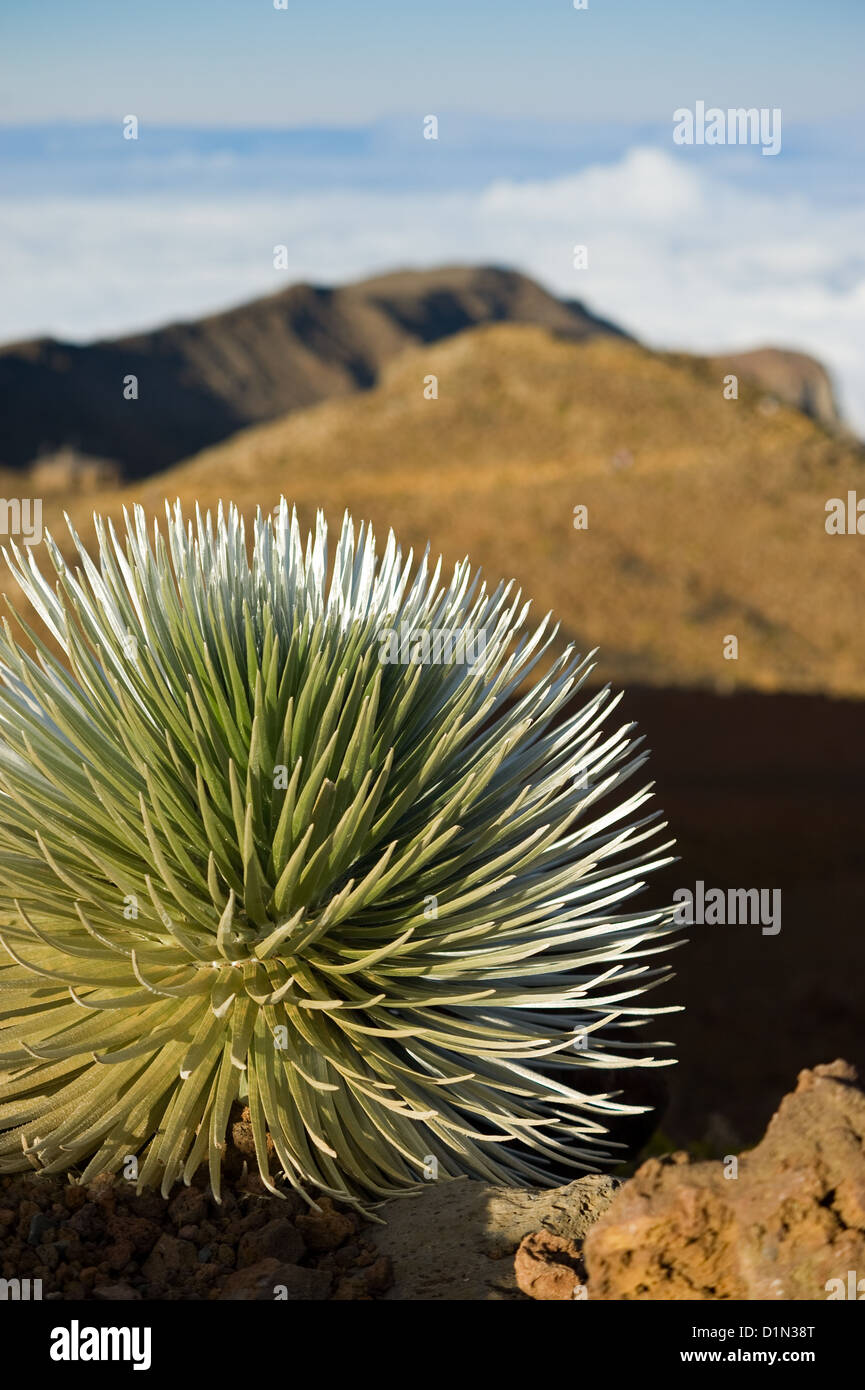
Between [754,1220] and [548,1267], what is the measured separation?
0.45 meters

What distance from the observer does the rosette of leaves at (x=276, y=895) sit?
114 inches

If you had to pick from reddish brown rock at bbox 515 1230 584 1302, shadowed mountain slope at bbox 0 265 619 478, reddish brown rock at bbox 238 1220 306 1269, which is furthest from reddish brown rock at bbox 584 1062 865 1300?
shadowed mountain slope at bbox 0 265 619 478

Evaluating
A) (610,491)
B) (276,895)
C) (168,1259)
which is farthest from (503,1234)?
(610,491)

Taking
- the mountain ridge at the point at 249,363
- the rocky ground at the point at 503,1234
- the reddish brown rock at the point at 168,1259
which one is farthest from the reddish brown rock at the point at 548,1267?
the mountain ridge at the point at 249,363

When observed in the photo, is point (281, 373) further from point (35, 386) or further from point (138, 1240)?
point (138, 1240)

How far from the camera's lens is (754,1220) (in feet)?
6.91

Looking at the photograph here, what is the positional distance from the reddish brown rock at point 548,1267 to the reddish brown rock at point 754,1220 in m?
0.16

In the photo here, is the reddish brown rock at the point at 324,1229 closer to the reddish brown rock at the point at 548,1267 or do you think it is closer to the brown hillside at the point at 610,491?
the reddish brown rock at the point at 548,1267

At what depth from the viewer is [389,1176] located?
9.98 feet

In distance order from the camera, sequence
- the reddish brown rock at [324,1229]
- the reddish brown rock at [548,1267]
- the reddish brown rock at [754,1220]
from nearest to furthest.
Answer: the reddish brown rock at [754,1220] < the reddish brown rock at [548,1267] < the reddish brown rock at [324,1229]

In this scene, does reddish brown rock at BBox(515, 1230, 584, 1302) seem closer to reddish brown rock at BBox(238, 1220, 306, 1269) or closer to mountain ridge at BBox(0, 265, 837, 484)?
reddish brown rock at BBox(238, 1220, 306, 1269)

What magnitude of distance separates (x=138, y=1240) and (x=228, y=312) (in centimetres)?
8832

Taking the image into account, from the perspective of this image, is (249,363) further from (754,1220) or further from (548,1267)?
(754,1220)

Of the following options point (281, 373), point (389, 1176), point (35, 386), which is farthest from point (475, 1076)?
point (281, 373)
